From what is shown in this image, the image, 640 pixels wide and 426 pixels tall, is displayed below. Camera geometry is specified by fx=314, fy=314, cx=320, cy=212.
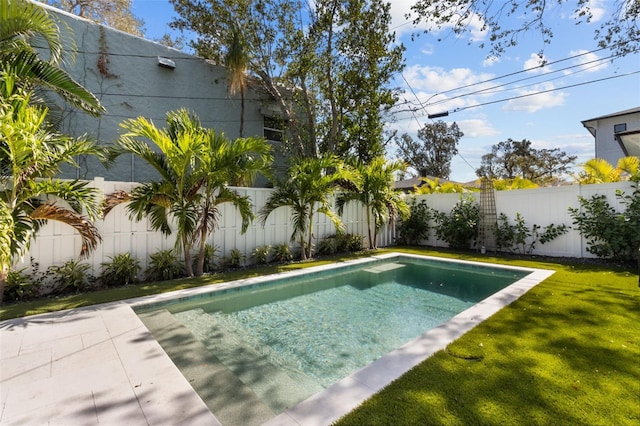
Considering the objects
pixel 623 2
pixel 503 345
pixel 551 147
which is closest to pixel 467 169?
pixel 551 147

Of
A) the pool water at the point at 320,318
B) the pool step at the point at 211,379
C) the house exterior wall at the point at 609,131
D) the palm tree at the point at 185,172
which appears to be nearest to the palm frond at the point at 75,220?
the palm tree at the point at 185,172

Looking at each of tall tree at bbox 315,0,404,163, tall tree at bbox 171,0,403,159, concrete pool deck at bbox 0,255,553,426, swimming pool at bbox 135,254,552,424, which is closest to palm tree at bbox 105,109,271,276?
swimming pool at bbox 135,254,552,424

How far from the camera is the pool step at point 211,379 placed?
234cm

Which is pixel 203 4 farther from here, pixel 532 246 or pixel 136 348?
pixel 532 246

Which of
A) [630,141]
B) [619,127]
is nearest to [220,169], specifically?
[630,141]

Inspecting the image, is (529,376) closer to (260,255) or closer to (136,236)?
(260,255)

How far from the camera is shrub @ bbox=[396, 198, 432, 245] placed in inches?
466

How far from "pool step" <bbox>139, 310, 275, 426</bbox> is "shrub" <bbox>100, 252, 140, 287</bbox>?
2.43 metres

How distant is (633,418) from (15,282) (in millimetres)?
7539

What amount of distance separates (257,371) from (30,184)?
441 centimetres

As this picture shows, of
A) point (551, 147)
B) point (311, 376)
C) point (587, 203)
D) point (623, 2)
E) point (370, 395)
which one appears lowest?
point (311, 376)

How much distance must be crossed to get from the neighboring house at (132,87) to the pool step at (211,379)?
7266 mm

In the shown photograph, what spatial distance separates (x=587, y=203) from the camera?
8469 mm

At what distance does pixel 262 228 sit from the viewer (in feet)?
27.6
